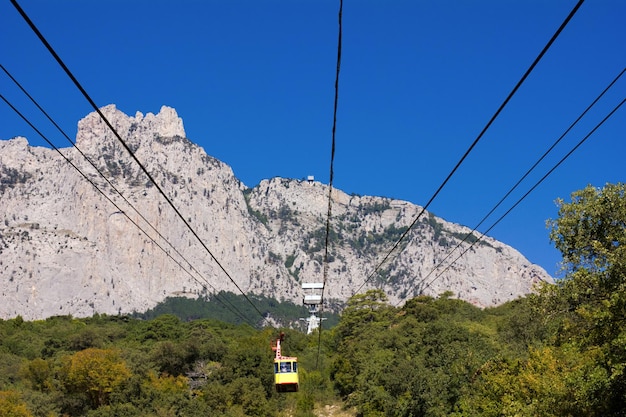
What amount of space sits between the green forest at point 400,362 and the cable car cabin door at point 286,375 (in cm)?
1053

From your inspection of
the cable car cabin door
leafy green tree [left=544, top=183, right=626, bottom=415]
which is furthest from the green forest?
the cable car cabin door

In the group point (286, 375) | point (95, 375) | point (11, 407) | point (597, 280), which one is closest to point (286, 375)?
point (286, 375)

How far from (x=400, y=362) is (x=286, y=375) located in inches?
1065

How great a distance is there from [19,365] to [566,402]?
2780 inches

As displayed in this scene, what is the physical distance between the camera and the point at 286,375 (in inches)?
1401

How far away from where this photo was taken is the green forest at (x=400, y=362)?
22.5 meters

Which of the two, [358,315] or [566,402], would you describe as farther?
[358,315]

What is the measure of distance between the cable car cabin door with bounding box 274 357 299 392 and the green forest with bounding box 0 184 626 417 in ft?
34.5

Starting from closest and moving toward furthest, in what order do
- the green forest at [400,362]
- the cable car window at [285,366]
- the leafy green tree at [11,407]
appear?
the green forest at [400,362] → the cable car window at [285,366] → the leafy green tree at [11,407]

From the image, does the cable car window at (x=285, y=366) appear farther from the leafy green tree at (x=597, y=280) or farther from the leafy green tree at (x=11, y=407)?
the leafy green tree at (x=11, y=407)

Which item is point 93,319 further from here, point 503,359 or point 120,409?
point 503,359

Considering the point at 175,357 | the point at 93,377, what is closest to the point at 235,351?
the point at 175,357

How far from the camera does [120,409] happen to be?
55.9 metres

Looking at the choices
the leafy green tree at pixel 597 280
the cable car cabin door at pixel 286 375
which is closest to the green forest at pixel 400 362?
the leafy green tree at pixel 597 280
